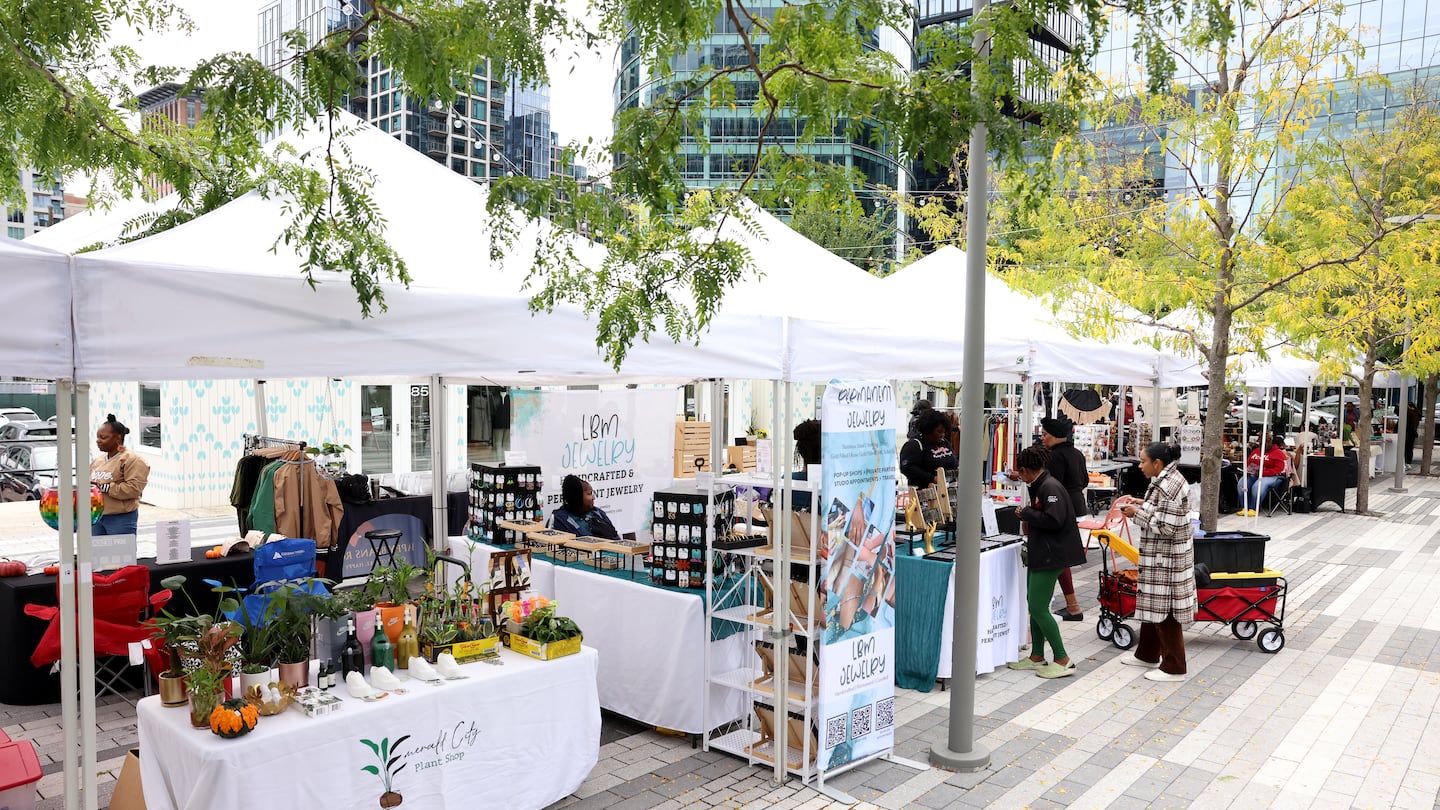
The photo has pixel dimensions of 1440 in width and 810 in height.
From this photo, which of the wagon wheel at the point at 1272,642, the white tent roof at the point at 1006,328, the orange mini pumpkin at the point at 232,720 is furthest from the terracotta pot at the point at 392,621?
the wagon wheel at the point at 1272,642

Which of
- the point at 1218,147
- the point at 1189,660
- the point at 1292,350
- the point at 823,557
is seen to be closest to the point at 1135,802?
the point at 823,557

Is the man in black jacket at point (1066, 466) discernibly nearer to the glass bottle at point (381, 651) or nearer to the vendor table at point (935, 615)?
the vendor table at point (935, 615)

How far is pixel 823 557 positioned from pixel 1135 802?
77.2 inches

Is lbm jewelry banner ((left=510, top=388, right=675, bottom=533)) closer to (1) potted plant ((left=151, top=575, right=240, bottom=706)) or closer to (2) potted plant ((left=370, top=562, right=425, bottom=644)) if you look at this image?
(2) potted plant ((left=370, top=562, right=425, bottom=644))

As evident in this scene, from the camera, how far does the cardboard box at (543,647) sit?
446 centimetres

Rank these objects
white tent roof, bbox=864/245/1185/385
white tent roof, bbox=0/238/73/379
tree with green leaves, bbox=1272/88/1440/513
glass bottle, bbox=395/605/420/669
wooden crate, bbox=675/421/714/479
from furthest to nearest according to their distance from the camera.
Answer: wooden crate, bbox=675/421/714/479, tree with green leaves, bbox=1272/88/1440/513, white tent roof, bbox=864/245/1185/385, glass bottle, bbox=395/605/420/669, white tent roof, bbox=0/238/73/379

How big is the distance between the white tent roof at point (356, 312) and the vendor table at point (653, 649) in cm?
135

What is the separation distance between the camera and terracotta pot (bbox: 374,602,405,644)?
421 cm

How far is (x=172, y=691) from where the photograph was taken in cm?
371

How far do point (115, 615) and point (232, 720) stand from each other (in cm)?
279

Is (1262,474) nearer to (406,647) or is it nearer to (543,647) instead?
(543,647)

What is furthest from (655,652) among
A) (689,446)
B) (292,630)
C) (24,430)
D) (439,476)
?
(24,430)

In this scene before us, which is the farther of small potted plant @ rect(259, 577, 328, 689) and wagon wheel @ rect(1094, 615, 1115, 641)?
wagon wheel @ rect(1094, 615, 1115, 641)

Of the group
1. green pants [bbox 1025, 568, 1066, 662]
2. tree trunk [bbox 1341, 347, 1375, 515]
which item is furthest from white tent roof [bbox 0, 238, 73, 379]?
tree trunk [bbox 1341, 347, 1375, 515]
